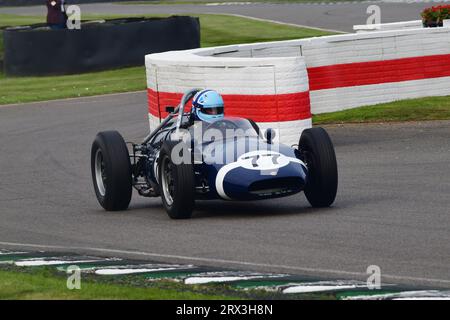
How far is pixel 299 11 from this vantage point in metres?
47.9

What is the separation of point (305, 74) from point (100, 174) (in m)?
4.08

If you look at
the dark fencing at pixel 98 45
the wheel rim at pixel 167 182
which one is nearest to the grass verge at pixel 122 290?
the wheel rim at pixel 167 182

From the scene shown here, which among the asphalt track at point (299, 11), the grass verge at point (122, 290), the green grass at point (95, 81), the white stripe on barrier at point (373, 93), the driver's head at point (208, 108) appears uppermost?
the driver's head at point (208, 108)

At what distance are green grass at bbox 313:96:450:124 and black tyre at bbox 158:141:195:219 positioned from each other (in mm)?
7182

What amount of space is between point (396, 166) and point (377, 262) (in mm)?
6049

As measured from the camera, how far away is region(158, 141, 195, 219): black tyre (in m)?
12.4

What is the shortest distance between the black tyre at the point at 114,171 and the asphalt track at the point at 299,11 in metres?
25.3

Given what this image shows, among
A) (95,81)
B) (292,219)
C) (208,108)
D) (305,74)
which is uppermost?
(208,108)

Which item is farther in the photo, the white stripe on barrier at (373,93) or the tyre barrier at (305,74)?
the white stripe on barrier at (373,93)

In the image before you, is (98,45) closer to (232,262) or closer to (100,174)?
(100,174)

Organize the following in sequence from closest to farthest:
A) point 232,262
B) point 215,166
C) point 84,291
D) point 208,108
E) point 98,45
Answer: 1. point 84,291
2. point 232,262
3. point 215,166
4. point 208,108
5. point 98,45

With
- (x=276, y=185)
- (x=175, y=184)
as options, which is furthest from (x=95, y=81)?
(x=276, y=185)

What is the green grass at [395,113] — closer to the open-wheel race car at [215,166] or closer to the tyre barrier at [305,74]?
the tyre barrier at [305,74]

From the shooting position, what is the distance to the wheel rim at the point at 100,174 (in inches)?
560
